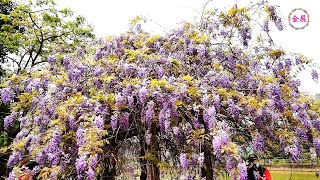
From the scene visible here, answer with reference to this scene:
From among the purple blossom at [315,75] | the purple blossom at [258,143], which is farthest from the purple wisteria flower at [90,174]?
the purple blossom at [315,75]

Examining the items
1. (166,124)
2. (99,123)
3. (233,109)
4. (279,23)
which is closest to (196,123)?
(166,124)

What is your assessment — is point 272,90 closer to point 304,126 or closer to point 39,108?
point 304,126

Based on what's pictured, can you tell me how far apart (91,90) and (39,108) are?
976 millimetres

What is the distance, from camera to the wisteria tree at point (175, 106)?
13.9 ft

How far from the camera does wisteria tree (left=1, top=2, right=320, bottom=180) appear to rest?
13.9 ft

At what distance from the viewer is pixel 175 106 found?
414 centimetres

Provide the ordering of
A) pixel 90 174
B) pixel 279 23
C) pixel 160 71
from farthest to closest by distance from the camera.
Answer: pixel 279 23
pixel 160 71
pixel 90 174

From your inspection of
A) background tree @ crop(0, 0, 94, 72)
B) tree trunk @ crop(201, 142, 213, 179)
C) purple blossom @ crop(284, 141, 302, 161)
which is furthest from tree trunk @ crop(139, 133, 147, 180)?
background tree @ crop(0, 0, 94, 72)

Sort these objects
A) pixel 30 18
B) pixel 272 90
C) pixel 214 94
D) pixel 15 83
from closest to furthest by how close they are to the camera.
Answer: pixel 214 94 < pixel 272 90 < pixel 15 83 < pixel 30 18

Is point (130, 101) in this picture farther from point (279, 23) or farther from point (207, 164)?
point (279, 23)

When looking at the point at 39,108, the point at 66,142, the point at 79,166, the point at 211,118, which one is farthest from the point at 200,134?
the point at 39,108

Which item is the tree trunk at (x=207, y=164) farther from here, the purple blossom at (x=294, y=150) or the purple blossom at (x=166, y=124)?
the purple blossom at (x=294, y=150)

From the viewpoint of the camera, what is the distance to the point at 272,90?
469cm

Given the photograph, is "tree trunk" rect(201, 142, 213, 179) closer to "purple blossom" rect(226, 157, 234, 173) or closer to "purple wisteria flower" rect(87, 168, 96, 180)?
"purple blossom" rect(226, 157, 234, 173)
